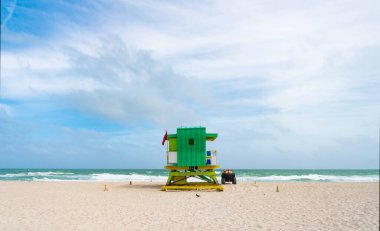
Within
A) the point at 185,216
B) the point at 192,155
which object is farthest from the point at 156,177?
the point at 185,216

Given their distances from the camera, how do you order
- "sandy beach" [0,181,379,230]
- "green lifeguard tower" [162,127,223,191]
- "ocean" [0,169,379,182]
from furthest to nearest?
1. "ocean" [0,169,379,182]
2. "green lifeguard tower" [162,127,223,191]
3. "sandy beach" [0,181,379,230]

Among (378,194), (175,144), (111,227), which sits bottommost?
(111,227)

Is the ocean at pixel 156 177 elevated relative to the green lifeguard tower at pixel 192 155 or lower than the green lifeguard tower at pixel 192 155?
lower

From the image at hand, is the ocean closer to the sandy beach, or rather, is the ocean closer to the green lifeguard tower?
the green lifeguard tower

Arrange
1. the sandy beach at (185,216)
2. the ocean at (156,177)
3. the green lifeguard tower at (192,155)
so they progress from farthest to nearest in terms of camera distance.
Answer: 1. the ocean at (156,177)
2. the green lifeguard tower at (192,155)
3. the sandy beach at (185,216)

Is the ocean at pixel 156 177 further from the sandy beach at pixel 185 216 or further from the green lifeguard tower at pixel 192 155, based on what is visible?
the sandy beach at pixel 185 216

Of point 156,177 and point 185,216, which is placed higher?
point 156,177

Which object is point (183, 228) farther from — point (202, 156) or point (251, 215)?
point (202, 156)

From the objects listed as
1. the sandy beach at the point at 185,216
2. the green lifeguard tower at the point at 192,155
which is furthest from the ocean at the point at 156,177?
the sandy beach at the point at 185,216

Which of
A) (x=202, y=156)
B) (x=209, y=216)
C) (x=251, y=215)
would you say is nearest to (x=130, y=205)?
(x=209, y=216)

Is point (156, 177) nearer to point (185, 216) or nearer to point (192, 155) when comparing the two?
point (192, 155)

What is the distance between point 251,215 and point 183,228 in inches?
125

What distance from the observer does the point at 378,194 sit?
13.5 ft

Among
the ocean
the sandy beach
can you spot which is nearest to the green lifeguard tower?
the sandy beach
